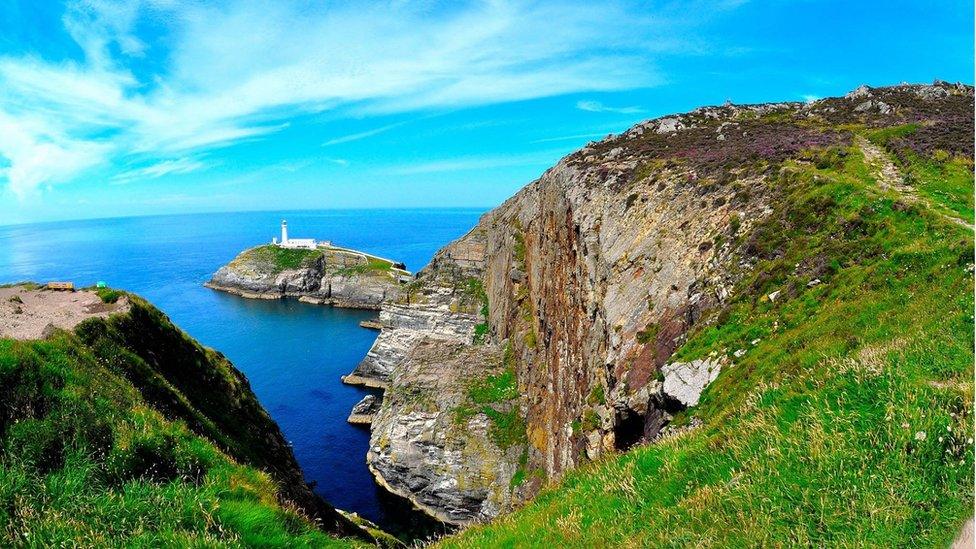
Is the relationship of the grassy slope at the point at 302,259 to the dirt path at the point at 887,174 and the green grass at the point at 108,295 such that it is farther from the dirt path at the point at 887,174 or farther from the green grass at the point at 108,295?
the dirt path at the point at 887,174

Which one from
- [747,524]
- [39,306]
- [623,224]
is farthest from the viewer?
[623,224]

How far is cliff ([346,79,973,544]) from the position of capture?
18.4 metres

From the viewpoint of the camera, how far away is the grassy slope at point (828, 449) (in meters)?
6.10

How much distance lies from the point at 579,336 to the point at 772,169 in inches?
628

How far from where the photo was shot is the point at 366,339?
350ft

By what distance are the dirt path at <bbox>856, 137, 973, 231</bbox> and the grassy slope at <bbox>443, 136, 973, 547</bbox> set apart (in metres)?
5.49

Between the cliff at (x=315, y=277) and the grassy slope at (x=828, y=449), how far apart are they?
123 meters

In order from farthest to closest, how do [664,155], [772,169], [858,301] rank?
[664,155] → [772,169] → [858,301]

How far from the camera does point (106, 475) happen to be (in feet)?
32.2

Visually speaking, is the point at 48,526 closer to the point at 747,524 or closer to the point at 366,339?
the point at 747,524

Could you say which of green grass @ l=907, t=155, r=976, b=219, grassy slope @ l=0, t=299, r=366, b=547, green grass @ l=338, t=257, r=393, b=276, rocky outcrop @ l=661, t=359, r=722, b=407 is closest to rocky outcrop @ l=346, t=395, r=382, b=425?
grassy slope @ l=0, t=299, r=366, b=547

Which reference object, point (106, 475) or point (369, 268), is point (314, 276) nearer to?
point (369, 268)

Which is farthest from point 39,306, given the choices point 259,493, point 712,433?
point 712,433

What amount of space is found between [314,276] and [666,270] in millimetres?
131222
